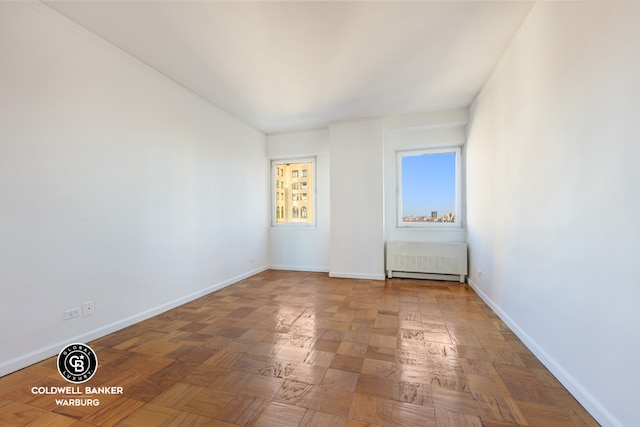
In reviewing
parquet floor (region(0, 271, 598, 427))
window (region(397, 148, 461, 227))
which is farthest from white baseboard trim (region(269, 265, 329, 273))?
parquet floor (region(0, 271, 598, 427))

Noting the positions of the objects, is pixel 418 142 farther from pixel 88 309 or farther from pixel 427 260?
pixel 88 309

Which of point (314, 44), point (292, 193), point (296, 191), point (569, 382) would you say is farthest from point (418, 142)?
point (569, 382)

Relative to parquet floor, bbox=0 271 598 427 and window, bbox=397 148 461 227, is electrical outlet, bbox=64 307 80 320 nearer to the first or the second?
parquet floor, bbox=0 271 598 427

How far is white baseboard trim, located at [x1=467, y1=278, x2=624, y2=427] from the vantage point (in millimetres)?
1301

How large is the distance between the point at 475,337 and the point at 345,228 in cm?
262

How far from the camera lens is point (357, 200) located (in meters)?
4.52

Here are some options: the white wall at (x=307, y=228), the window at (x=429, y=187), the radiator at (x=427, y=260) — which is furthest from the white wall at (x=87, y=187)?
the window at (x=429, y=187)

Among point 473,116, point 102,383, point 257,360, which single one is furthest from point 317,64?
point 102,383

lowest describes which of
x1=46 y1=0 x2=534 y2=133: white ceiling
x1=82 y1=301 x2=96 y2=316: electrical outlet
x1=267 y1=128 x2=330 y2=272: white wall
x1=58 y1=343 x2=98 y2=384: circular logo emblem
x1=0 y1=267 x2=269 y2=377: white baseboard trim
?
x1=58 y1=343 x2=98 y2=384: circular logo emblem

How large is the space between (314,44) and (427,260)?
3.59m

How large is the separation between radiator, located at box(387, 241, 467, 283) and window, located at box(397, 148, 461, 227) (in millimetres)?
488

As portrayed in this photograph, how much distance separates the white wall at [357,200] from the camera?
4414mm

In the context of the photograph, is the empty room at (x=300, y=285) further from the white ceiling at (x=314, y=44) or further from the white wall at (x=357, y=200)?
the white wall at (x=357, y=200)

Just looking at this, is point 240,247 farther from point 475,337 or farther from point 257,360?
point 475,337
